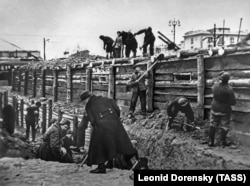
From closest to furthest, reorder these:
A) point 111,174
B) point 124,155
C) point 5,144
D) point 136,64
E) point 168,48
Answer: point 111,174
point 124,155
point 5,144
point 136,64
point 168,48

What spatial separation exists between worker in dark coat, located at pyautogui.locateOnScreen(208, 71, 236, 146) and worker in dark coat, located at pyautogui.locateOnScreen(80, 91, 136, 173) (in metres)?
1.31

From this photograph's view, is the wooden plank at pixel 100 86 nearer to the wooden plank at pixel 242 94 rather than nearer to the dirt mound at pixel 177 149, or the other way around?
the dirt mound at pixel 177 149

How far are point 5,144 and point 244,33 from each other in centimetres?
471

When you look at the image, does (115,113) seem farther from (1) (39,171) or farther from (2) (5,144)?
(2) (5,144)

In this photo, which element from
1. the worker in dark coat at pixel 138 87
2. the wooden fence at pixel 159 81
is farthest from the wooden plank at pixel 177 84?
the worker in dark coat at pixel 138 87

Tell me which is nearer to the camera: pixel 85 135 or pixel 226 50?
pixel 226 50

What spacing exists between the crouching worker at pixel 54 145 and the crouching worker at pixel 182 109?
1.85 m

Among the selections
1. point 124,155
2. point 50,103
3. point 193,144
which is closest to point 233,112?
point 193,144

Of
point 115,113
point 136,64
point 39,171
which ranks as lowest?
point 39,171

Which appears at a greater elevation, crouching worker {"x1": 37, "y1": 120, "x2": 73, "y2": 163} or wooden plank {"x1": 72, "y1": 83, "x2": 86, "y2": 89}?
wooden plank {"x1": 72, "y1": 83, "x2": 86, "y2": 89}

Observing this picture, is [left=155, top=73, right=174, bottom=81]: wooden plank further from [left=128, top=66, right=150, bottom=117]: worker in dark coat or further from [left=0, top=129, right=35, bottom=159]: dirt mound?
[left=0, top=129, right=35, bottom=159]: dirt mound

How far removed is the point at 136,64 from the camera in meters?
6.72

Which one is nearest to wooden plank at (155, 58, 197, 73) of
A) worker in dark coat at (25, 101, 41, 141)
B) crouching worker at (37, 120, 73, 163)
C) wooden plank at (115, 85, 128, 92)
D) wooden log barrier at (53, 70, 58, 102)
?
wooden plank at (115, 85, 128, 92)

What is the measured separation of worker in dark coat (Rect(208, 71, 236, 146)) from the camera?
4656 mm
